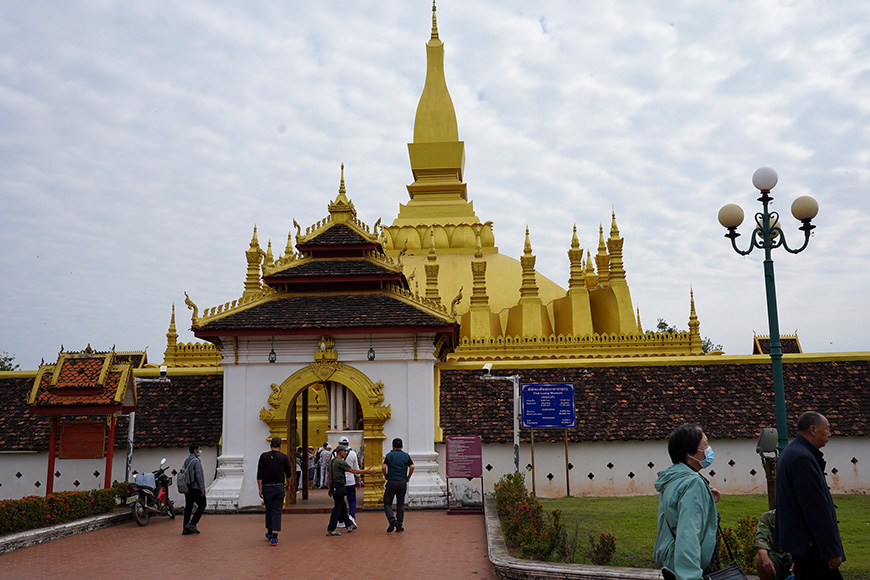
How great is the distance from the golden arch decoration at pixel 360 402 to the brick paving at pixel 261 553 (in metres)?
1.71

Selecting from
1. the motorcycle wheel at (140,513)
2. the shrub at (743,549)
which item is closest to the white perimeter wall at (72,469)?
the motorcycle wheel at (140,513)

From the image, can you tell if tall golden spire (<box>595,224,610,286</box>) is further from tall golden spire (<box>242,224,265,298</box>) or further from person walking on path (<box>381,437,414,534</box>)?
person walking on path (<box>381,437,414,534</box>)

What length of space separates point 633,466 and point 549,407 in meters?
2.95

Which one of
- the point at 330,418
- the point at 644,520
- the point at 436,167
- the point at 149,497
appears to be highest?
the point at 436,167

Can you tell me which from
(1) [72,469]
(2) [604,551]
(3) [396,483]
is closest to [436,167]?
(1) [72,469]

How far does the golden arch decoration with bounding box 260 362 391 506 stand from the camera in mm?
15938

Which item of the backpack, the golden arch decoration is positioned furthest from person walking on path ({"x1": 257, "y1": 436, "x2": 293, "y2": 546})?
the golden arch decoration

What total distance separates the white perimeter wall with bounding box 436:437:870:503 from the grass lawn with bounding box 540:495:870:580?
71cm

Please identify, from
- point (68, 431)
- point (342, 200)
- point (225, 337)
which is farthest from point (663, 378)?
point (68, 431)

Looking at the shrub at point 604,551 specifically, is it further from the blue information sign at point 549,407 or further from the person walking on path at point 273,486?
the blue information sign at point 549,407

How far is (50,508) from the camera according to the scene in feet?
42.6

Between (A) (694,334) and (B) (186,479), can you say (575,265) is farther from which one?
(B) (186,479)

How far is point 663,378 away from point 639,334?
4617mm

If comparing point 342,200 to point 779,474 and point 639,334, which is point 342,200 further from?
point 779,474
